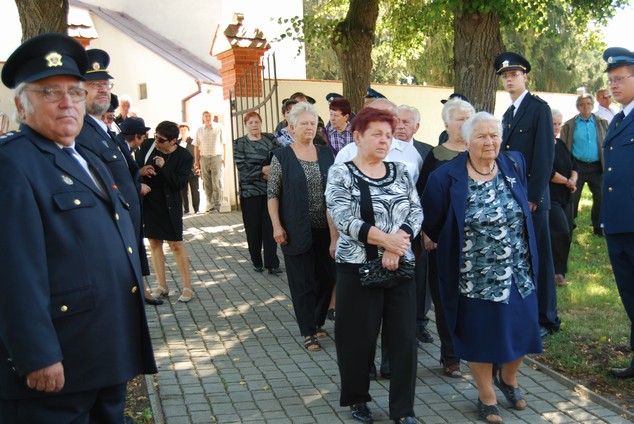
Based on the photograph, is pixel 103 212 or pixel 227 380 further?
pixel 227 380

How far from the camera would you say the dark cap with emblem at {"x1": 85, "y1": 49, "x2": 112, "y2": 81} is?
5.61m

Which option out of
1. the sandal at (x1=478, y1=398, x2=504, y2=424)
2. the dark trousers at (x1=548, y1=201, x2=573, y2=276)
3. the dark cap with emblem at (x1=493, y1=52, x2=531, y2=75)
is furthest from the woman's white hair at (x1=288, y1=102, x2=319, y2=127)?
the dark trousers at (x1=548, y1=201, x2=573, y2=276)

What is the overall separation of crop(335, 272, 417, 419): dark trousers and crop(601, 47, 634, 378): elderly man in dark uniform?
183 centimetres

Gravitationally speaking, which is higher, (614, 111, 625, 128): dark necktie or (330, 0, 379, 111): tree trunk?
(330, 0, 379, 111): tree trunk

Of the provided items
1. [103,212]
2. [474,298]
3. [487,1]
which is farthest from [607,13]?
[103,212]

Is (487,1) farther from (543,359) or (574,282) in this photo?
(543,359)

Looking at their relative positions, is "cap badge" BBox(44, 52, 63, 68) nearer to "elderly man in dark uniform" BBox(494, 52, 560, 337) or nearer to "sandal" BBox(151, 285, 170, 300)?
"elderly man in dark uniform" BBox(494, 52, 560, 337)

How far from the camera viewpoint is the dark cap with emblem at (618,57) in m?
5.43

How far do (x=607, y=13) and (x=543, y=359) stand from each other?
386 inches

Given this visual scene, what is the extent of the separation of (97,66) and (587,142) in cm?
825

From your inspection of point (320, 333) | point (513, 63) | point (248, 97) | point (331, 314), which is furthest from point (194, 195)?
point (513, 63)

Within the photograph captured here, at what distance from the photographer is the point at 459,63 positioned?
10.0 meters

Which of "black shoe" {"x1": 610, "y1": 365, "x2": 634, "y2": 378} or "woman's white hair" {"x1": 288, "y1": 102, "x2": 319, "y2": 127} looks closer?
"black shoe" {"x1": 610, "y1": 365, "x2": 634, "y2": 378}

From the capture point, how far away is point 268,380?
569 centimetres
